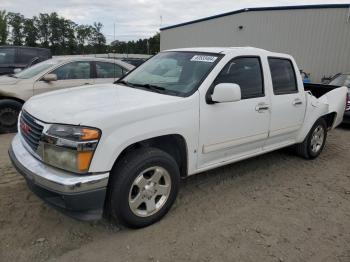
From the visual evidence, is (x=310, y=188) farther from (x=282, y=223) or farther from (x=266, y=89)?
(x=266, y=89)

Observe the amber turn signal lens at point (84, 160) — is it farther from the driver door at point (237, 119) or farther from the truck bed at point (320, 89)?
the truck bed at point (320, 89)

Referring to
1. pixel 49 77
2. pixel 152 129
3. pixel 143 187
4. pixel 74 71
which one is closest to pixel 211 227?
pixel 143 187

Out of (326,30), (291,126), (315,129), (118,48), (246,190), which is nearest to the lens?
(246,190)

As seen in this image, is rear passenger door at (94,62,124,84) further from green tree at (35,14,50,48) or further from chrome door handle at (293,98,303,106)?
green tree at (35,14,50,48)

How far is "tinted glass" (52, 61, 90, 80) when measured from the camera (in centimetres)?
704

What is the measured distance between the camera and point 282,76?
186 inches

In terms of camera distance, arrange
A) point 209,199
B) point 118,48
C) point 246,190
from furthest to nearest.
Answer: point 118,48, point 246,190, point 209,199

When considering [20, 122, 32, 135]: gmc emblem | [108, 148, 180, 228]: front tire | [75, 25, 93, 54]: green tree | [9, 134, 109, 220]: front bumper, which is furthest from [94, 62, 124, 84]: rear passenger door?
[75, 25, 93, 54]: green tree

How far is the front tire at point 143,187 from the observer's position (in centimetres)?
302

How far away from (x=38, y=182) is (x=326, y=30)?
16043 millimetres

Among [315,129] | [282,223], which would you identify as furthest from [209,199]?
[315,129]

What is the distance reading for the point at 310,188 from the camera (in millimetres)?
4512

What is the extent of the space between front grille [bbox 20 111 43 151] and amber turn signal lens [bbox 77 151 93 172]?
1.69 ft

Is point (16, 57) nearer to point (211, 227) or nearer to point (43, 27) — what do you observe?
point (211, 227)
